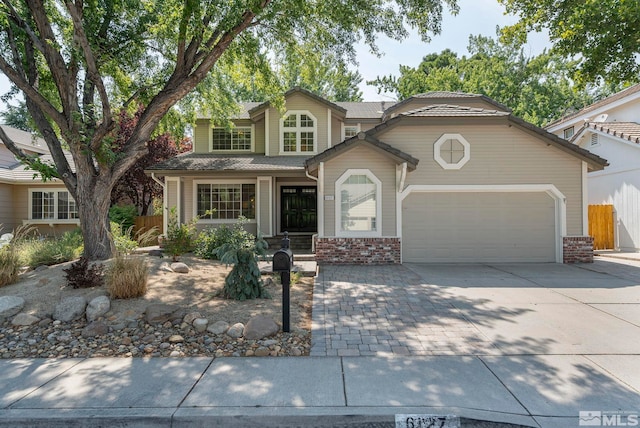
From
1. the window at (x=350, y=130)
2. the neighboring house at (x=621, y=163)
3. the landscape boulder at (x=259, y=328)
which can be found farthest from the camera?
the window at (x=350, y=130)

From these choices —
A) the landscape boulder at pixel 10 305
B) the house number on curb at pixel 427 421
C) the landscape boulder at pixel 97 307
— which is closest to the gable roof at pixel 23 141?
the landscape boulder at pixel 10 305

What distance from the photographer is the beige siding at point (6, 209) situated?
15.7 meters

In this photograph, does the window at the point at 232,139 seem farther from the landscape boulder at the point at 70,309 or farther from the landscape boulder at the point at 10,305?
the landscape boulder at the point at 70,309

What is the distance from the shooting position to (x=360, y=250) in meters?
10.3

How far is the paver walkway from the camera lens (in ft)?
14.5

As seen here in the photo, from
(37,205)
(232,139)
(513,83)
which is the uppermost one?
(513,83)

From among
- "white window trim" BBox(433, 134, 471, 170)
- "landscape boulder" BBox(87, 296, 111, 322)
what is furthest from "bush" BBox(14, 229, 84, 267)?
"white window trim" BBox(433, 134, 471, 170)

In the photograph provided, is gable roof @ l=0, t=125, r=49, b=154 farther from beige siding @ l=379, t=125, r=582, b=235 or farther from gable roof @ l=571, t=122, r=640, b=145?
gable roof @ l=571, t=122, r=640, b=145

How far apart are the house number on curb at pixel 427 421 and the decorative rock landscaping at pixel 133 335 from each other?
1.68 metres

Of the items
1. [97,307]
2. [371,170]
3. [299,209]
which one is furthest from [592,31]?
[97,307]

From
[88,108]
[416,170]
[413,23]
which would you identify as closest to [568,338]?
[416,170]

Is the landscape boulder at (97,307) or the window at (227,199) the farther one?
the window at (227,199)

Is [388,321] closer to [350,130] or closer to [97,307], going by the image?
[97,307]

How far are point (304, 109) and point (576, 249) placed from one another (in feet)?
35.5
